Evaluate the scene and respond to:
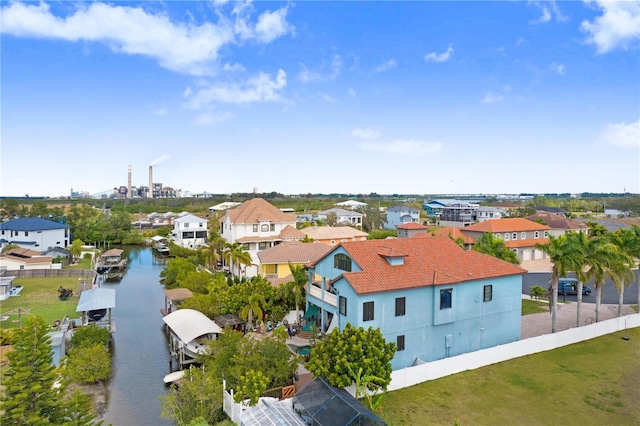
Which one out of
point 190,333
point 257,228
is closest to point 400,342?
point 190,333

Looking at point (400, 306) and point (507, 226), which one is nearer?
point (400, 306)

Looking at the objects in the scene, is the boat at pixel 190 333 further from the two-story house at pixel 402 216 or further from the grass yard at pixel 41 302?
the two-story house at pixel 402 216

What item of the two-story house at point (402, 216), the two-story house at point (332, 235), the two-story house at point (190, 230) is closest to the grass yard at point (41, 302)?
the two-story house at point (332, 235)

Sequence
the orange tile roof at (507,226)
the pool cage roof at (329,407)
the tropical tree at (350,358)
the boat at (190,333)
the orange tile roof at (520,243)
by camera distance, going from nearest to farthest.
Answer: the pool cage roof at (329,407)
the tropical tree at (350,358)
the boat at (190,333)
the orange tile roof at (520,243)
the orange tile roof at (507,226)

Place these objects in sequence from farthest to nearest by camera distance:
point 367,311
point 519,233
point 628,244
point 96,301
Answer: point 519,233 → point 96,301 → point 628,244 → point 367,311

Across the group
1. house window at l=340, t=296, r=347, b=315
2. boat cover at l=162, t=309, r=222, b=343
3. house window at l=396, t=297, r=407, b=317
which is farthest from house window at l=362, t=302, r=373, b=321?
boat cover at l=162, t=309, r=222, b=343

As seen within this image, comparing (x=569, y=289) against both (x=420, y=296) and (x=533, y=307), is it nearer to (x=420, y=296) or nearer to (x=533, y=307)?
(x=533, y=307)
